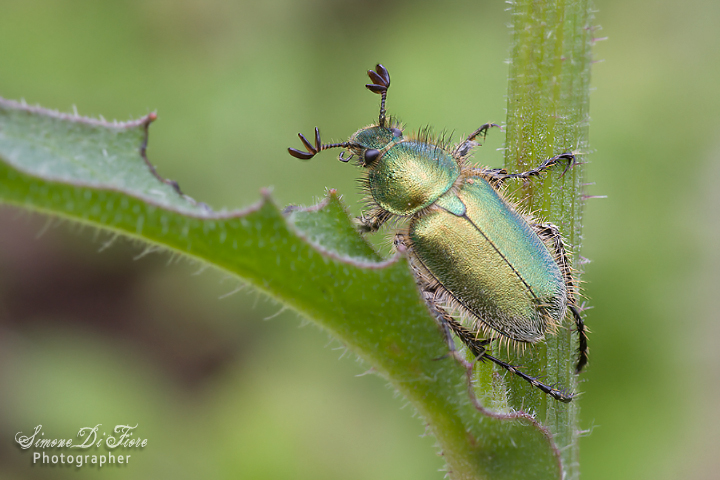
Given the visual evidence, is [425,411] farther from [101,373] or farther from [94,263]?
[94,263]

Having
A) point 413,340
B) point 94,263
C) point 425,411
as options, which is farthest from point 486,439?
point 94,263

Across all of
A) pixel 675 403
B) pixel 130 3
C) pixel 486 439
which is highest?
pixel 130 3

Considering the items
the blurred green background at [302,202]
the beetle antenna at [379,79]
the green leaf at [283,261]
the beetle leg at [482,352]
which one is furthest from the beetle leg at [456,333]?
the blurred green background at [302,202]

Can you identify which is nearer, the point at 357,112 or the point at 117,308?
the point at 357,112

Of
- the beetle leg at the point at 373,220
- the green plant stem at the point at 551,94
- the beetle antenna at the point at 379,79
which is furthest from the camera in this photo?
the beetle leg at the point at 373,220
